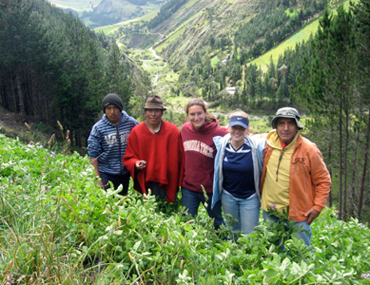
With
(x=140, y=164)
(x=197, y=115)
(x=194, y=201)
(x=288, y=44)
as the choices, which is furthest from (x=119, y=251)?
(x=288, y=44)

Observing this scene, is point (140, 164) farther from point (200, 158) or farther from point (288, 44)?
point (288, 44)

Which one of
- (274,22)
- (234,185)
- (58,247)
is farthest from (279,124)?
(274,22)

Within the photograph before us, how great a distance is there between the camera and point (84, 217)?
2012mm

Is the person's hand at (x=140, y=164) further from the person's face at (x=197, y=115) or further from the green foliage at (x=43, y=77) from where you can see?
the green foliage at (x=43, y=77)

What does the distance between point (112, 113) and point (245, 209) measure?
234 centimetres

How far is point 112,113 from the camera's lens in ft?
13.8

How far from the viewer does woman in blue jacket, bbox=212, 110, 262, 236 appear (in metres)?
3.57

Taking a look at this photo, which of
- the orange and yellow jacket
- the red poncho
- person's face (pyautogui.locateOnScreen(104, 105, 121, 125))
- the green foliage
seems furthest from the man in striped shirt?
the green foliage

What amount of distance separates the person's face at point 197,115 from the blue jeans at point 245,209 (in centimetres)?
97

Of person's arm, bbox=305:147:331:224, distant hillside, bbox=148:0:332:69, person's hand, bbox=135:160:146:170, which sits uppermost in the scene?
distant hillside, bbox=148:0:332:69

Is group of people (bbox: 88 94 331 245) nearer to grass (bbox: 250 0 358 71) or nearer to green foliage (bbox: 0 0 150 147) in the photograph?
green foliage (bbox: 0 0 150 147)

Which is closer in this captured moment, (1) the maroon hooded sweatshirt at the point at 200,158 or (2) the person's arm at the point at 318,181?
(2) the person's arm at the point at 318,181

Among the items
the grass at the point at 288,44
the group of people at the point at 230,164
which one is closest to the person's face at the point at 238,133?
the group of people at the point at 230,164

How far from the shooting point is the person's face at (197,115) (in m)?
3.81
